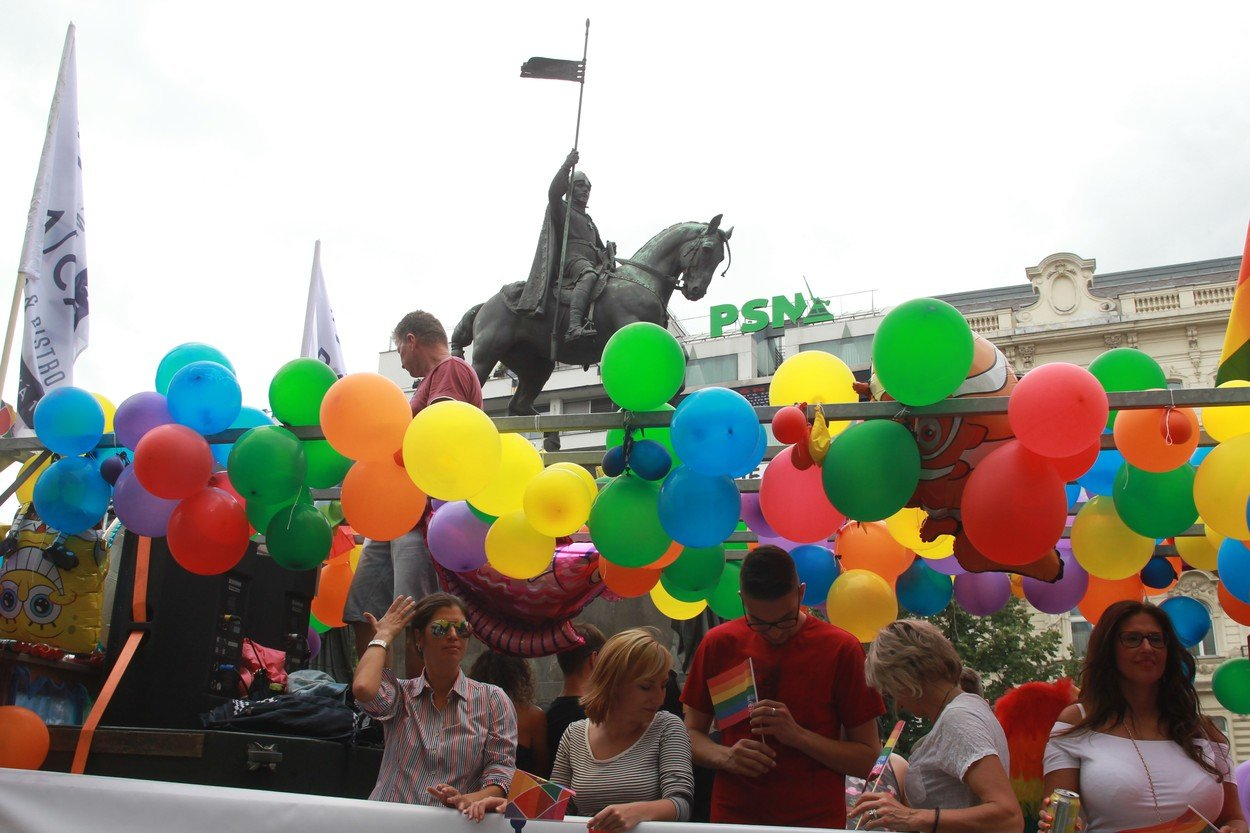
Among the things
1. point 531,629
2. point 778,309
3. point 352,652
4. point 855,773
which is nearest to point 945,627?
point 352,652

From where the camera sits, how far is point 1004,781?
3197 mm

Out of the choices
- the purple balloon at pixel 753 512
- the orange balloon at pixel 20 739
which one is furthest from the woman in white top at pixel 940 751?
the orange balloon at pixel 20 739

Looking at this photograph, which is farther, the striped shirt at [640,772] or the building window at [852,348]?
the building window at [852,348]

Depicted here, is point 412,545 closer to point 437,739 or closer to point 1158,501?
point 437,739

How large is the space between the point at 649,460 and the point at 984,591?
8.58 ft

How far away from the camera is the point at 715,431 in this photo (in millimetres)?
4086

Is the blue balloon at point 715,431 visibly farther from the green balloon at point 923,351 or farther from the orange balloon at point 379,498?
the orange balloon at point 379,498

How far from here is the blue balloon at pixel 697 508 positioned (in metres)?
4.24

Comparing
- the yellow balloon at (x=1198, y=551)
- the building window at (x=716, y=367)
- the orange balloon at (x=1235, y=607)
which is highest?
the building window at (x=716, y=367)

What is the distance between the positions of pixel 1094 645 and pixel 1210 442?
1511mm

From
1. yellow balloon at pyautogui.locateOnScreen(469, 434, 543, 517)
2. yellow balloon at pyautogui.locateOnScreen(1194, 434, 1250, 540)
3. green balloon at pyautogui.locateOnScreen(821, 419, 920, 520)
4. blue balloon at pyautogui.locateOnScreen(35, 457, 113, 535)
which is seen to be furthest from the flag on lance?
yellow balloon at pyautogui.locateOnScreen(1194, 434, 1250, 540)

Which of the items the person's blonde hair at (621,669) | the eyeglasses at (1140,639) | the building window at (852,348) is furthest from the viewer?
the building window at (852,348)

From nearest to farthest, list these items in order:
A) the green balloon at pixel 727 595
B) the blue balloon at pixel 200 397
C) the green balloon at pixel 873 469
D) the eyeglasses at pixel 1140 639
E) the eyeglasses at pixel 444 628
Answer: the eyeglasses at pixel 1140 639 < the eyeglasses at pixel 444 628 < the green balloon at pixel 873 469 < the blue balloon at pixel 200 397 < the green balloon at pixel 727 595

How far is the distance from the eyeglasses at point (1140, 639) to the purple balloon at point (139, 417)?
12.6ft
